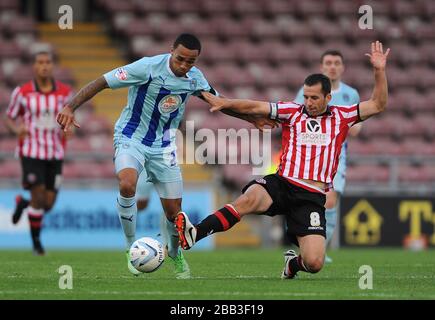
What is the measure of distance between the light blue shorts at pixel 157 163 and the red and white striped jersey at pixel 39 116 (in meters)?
3.99

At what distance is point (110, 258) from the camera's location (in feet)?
38.5

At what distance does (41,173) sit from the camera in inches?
500

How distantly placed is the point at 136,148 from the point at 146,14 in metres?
11.3

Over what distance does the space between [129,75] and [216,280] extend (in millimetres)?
1801

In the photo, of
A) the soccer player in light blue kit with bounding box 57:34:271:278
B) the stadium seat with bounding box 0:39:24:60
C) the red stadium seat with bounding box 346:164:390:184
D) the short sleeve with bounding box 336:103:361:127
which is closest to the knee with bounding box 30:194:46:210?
the soccer player in light blue kit with bounding box 57:34:271:278

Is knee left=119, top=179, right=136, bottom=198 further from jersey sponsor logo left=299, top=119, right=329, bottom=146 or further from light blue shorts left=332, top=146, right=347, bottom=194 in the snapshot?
light blue shorts left=332, top=146, right=347, bottom=194

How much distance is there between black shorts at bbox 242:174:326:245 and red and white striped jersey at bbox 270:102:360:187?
4.7 inches

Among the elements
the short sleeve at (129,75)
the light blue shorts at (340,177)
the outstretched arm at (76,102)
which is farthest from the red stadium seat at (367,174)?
the outstretched arm at (76,102)

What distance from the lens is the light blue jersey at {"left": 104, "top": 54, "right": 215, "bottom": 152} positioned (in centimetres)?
871

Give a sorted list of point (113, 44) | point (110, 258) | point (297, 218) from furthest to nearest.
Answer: point (113, 44), point (110, 258), point (297, 218)

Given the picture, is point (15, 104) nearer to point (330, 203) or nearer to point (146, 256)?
point (330, 203)

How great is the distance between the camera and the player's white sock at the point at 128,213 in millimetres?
8664

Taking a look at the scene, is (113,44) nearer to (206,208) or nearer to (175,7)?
(175,7)

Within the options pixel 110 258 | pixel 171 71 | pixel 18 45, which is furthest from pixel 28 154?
pixel 18 45
